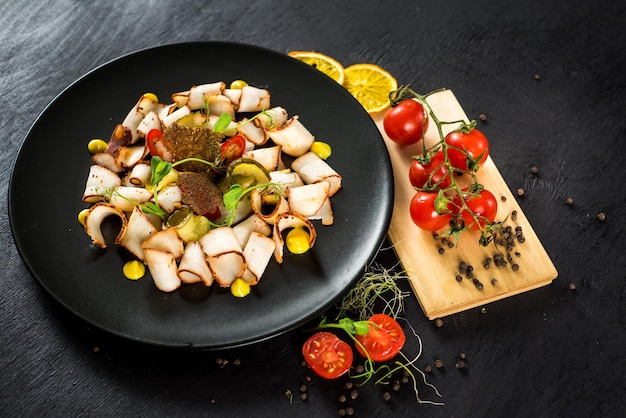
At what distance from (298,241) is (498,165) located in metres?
1.23

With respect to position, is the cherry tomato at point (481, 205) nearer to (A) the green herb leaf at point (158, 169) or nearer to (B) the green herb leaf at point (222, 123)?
(B) the green herb leaf at point (222, 123)

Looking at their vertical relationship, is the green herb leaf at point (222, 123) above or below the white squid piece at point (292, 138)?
above

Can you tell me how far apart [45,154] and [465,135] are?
1.88 meters

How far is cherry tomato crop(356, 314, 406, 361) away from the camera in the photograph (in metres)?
2.70

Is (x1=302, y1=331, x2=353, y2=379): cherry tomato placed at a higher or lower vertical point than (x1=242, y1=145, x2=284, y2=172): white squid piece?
lower

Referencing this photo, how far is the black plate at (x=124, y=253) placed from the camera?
8.52 feet

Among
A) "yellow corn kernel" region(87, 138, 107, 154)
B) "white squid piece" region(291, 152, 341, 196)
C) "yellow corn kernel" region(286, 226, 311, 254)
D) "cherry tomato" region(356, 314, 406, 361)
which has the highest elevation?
"yellow corn kernel" region(87, 138, 107, 154)

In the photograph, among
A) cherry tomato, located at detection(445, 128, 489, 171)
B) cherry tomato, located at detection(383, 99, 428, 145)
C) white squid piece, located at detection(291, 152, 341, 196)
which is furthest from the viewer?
cherry tomato, located at detection(383, 99, 428, 145)

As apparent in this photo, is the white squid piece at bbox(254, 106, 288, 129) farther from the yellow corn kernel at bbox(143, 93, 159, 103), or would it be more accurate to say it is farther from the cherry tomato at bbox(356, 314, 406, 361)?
the cherry tomato at bbox(356, 314, 406, 361)

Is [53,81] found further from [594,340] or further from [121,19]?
[594,340]

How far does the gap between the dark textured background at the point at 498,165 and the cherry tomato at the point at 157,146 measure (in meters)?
0.46

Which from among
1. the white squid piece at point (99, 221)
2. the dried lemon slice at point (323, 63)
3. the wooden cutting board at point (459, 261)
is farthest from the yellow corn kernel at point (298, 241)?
the dried lemon slice at point (323, 63)

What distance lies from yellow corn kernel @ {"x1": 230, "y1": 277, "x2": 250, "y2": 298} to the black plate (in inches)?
1.0

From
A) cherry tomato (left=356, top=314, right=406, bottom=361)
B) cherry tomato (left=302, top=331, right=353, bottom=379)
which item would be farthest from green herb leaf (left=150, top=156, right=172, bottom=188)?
cherry tomato (left=356, top=314, right=406, bottom=361)
